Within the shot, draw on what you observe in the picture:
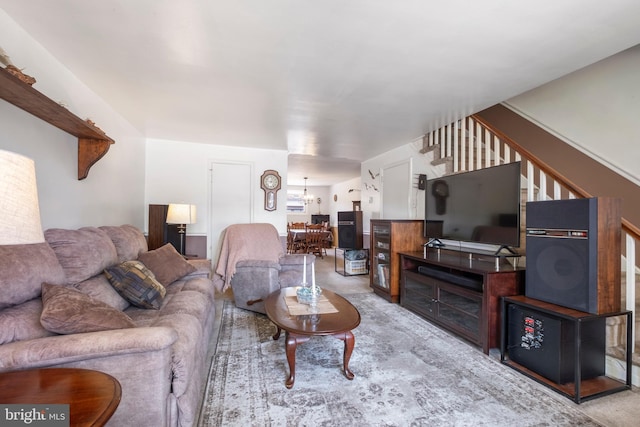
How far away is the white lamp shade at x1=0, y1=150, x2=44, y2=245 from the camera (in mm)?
667

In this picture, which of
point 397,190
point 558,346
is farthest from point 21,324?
point 397,190

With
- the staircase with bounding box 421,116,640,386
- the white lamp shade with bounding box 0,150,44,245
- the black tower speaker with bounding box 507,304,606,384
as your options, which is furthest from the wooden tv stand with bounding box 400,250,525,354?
the white lamp shade with bounding box 0,150,44,245

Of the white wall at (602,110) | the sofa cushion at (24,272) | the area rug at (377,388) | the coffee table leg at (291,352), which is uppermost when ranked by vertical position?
the white wall at (602,110)

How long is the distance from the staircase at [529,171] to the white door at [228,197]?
2.87 metres

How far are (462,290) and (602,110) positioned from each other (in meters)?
2.30

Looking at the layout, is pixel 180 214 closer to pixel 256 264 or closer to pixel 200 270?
pixel 200 270

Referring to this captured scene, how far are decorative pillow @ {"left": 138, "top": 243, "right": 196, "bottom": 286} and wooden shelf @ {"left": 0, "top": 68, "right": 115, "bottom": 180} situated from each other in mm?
871

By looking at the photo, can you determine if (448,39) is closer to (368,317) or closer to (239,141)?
(368,317)

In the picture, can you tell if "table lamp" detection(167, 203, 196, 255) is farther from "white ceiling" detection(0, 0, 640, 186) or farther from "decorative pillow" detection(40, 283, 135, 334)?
"decorative pillow" detection(40, 283, 135, 334)

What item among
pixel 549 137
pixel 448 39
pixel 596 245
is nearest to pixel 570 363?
pixel 596 245

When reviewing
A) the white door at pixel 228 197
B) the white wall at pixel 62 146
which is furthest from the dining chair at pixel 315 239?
the white wall at pixel 62 146

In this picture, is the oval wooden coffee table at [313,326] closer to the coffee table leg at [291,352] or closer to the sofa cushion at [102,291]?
the coffee table leg at [291,352]

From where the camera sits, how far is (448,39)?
6.14 ft

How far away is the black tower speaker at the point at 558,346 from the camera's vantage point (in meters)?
1.86
